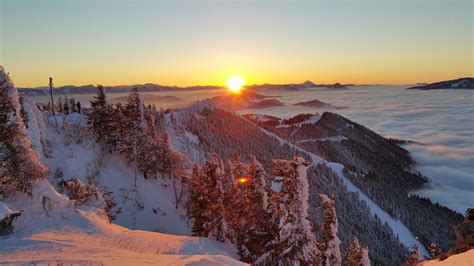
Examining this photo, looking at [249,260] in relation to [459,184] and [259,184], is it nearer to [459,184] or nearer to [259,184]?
[259,184]

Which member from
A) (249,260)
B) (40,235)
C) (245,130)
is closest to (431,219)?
(245,130)

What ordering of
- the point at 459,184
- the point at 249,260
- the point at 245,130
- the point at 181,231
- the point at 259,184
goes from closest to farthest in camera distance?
the point at 249,260, the point at 259,184, the point at 181,231, the point at 245,130, the point at 459,184

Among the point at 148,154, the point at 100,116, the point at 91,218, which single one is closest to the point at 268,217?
the point at 91,218

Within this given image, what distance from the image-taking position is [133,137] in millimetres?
43156

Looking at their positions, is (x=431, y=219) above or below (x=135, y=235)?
below

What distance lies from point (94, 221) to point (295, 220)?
Result: 13198 mm

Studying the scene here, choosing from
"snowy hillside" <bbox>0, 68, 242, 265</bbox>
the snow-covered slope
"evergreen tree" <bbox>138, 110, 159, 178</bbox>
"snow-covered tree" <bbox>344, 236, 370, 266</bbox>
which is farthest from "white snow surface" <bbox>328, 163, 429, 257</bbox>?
"evergreen tree" <bbox>138, 110, 159, 178</bbox>

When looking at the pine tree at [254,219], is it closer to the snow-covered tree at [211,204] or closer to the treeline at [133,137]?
the snow-covered tree at [211,204]

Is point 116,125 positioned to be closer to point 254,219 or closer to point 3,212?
point 254,219

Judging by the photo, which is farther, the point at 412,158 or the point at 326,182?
the point at 412,158

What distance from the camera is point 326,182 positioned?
82.5 meters

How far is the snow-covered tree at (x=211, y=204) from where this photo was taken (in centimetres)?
2688

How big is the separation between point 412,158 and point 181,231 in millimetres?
183131

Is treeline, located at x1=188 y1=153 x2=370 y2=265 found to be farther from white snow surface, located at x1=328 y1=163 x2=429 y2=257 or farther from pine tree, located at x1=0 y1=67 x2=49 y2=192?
white snow surface, located at x1=328 y1=163 x2=429 y2=257
